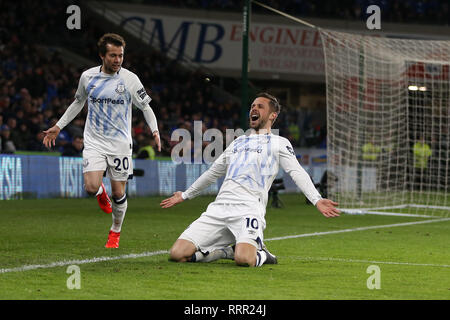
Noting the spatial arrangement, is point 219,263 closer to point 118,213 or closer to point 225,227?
point 225,227

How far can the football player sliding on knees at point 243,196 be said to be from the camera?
7699mm

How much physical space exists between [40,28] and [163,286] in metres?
23.9

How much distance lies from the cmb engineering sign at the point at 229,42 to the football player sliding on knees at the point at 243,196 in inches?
992

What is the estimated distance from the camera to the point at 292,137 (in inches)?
1141

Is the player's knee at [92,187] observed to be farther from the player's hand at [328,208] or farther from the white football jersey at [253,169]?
the player's hand at [328,208]

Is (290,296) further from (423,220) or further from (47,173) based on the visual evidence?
(47,173)

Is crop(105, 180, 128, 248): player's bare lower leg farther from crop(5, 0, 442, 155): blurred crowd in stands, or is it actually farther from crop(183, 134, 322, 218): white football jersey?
crop(5, 0, 442, 155): blurred crowd in stands

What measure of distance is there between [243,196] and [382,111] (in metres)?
12.0

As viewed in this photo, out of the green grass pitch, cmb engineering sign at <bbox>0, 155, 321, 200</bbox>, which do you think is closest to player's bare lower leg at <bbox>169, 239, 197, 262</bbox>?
the green grass pitch

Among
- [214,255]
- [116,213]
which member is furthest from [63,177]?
[214,255]

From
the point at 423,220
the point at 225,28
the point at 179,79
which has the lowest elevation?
the point at 423,220

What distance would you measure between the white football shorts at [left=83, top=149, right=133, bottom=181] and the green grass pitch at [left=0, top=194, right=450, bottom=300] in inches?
32.8

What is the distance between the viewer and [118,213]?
9.10 meters

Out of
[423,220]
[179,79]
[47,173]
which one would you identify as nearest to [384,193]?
[423,220]
